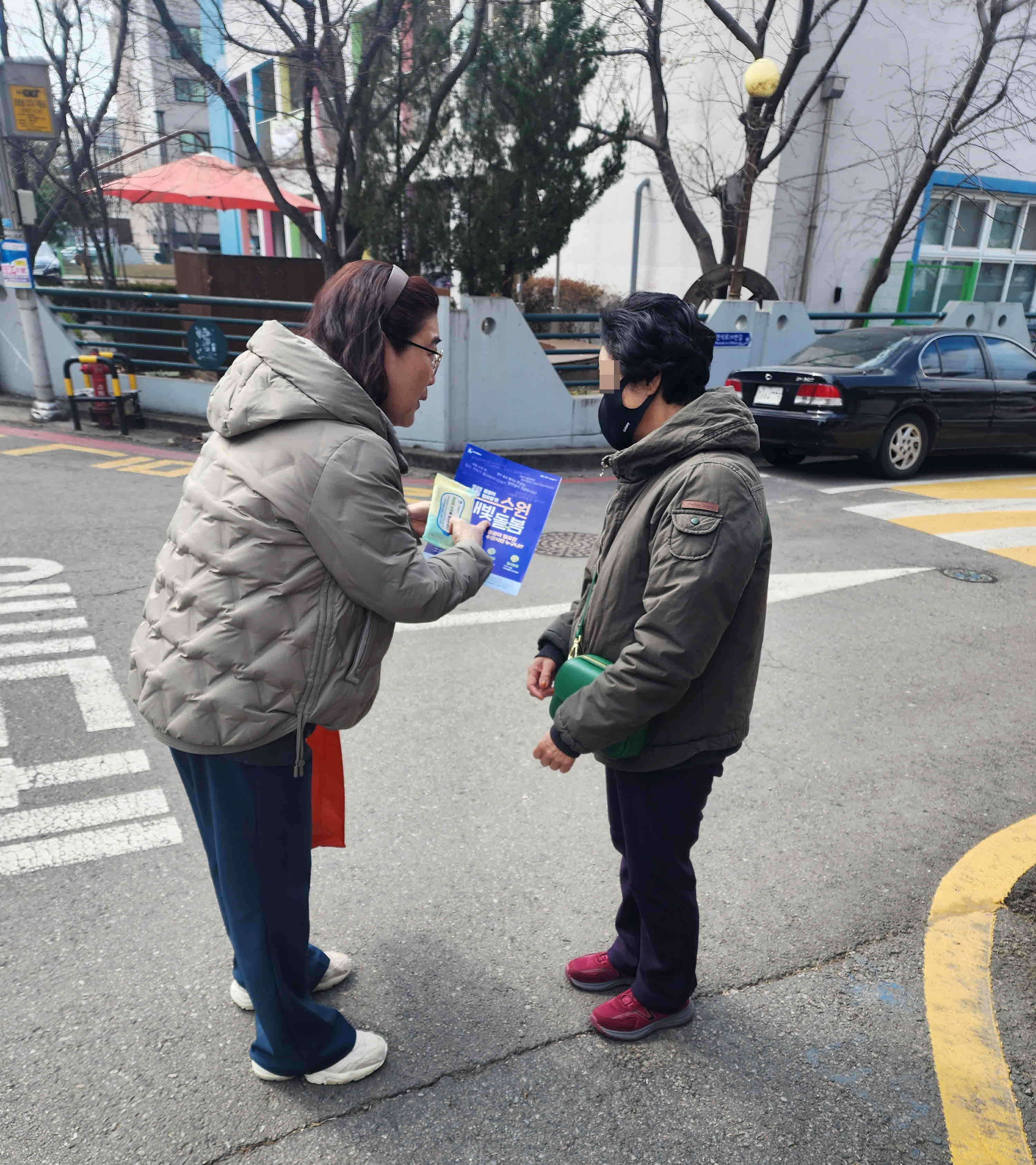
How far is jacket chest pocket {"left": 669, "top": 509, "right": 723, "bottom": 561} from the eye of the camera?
6.68 feet

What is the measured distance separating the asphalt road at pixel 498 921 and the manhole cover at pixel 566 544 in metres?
1.66

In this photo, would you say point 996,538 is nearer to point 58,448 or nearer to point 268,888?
point 268,888

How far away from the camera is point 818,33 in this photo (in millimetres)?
15922

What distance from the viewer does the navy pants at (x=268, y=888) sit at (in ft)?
6.73

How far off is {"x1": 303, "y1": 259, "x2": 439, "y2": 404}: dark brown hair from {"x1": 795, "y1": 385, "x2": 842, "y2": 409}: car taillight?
8.18 metres

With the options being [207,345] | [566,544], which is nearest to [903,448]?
[566,544]

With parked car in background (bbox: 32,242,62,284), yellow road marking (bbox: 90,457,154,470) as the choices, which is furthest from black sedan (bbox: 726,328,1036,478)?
parked car in background (bbox: 32,242,62,284)

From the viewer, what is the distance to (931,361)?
9.95 meters

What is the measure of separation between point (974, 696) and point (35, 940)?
4364 millimetres

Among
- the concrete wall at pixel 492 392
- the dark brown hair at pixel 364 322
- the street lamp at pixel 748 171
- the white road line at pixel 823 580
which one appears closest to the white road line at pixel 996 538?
the white road line at pixel 823 580

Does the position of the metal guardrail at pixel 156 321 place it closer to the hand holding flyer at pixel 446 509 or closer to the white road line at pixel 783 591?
the white road line at pixel 783 591

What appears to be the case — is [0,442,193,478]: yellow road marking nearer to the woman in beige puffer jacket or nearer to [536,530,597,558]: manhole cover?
[536,530,597,558]: manhole cover

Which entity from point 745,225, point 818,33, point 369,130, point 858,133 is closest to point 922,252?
point 858,133

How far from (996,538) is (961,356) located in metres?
3.27
